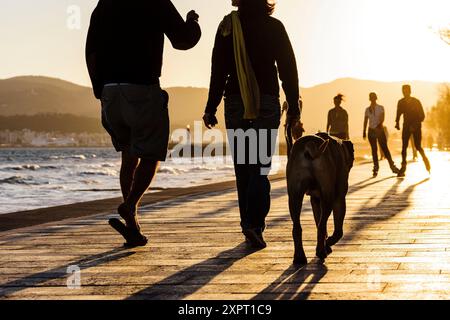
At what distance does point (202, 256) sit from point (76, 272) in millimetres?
1046

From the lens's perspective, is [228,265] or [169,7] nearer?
[228,265]

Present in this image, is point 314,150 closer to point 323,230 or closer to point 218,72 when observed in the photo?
point 323,230

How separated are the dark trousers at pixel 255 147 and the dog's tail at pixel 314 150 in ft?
3.39

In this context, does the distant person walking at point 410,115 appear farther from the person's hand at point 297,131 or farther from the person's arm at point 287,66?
the person's hand at point 297,131

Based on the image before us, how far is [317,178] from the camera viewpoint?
5.40m

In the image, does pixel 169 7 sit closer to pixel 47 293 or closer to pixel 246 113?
pixel 246 113

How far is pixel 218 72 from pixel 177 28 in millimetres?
504

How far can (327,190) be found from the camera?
214 inches

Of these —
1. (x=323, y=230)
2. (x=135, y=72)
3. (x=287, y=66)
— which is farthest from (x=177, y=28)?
(x=323, y=230)

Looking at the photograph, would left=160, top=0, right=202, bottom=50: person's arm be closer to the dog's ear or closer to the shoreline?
the dog's ear

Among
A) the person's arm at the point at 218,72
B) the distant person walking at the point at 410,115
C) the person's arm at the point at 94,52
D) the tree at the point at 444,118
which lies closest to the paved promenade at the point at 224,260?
the person's arm at the point at 218,72

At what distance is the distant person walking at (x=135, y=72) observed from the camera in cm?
631

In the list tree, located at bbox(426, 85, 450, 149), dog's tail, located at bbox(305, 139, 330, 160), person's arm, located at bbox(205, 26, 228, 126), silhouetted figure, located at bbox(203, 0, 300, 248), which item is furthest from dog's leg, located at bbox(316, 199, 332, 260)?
tree, located at bbox(426, 85, 450, 149)
